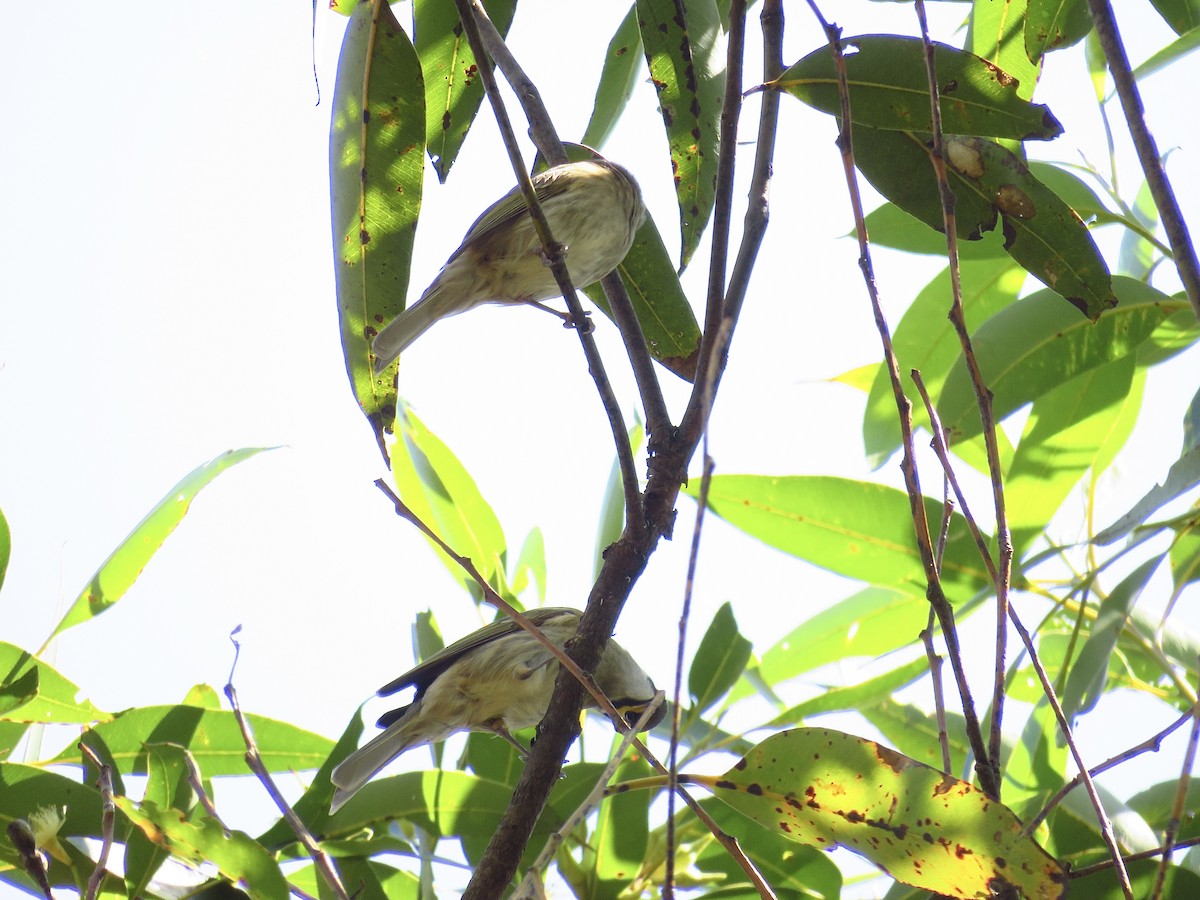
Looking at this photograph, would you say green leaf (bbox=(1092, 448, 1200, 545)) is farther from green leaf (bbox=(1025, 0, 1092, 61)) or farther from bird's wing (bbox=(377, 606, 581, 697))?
bird's wing (bbox=(377, 606, 581, 697))

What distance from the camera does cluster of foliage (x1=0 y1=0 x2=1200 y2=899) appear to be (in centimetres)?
158

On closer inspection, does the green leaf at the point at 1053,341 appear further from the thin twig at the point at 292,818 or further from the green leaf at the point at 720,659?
the thin twig at the point at 292,818

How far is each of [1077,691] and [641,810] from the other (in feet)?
2.96

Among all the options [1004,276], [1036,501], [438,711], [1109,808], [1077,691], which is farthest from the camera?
[1004,276]

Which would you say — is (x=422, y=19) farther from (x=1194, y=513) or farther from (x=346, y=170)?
(x=1194, y=513)

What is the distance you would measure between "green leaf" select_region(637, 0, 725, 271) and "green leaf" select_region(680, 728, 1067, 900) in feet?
3.23

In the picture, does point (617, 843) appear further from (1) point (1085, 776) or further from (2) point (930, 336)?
(2) point (930, 336)

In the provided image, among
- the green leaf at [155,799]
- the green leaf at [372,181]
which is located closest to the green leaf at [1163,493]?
the green leaf at [372,181]

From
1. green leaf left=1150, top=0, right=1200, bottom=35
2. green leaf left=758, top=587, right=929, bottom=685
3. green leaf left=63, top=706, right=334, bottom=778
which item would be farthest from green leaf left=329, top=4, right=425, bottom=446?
green leaf left=758, top=587, right=929, bottom=685

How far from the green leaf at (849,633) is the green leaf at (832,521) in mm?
343

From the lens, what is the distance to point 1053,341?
7.78ft

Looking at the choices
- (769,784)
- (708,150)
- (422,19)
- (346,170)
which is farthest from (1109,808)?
(422,19)

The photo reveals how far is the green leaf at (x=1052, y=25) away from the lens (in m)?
2.17

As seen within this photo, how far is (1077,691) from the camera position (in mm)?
1931
